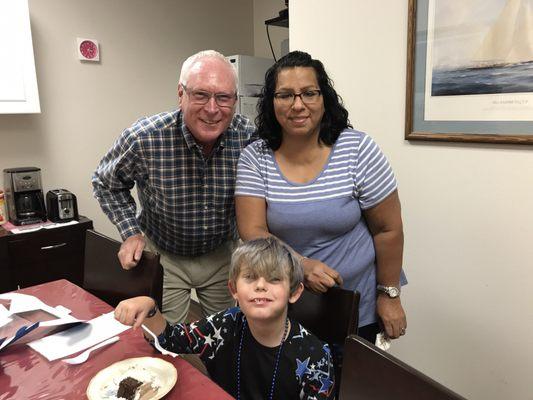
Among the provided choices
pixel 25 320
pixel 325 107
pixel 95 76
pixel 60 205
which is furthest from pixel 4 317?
pixel 95 76

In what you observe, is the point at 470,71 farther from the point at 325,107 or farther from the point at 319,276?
the point at 319,276

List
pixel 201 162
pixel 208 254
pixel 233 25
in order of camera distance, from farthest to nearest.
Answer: pixel 233 25, pixel 208 254, pixel 201 162

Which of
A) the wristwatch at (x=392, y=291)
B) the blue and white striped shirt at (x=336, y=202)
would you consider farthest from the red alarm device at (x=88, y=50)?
the wristwatch at (x=392, y=291)

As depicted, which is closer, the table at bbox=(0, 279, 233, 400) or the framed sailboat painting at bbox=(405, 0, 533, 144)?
the table at bbox=(0, 279, 233, 400)

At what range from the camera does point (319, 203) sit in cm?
135

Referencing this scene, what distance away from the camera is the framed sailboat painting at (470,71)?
4.92ft

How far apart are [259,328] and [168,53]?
2900 millimetres

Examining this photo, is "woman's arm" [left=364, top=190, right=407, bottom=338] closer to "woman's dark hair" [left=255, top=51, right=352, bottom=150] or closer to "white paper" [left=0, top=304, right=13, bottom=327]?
"woman's dark hair" [left=255, top=51, right=352, bottom=150]

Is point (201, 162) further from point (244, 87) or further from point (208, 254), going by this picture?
point (244, 87)

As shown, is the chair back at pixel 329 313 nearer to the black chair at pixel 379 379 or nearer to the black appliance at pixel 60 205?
the black chair at pixel 379 379

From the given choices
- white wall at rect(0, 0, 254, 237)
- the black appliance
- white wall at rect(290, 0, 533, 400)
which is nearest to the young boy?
white wall at rect(290, 0, 533, 400)

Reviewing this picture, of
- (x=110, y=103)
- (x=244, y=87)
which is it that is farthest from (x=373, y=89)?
(x=110, y=103)

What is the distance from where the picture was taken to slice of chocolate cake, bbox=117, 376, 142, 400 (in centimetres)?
97

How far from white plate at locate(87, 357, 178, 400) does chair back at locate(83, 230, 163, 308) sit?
0.45 meters
